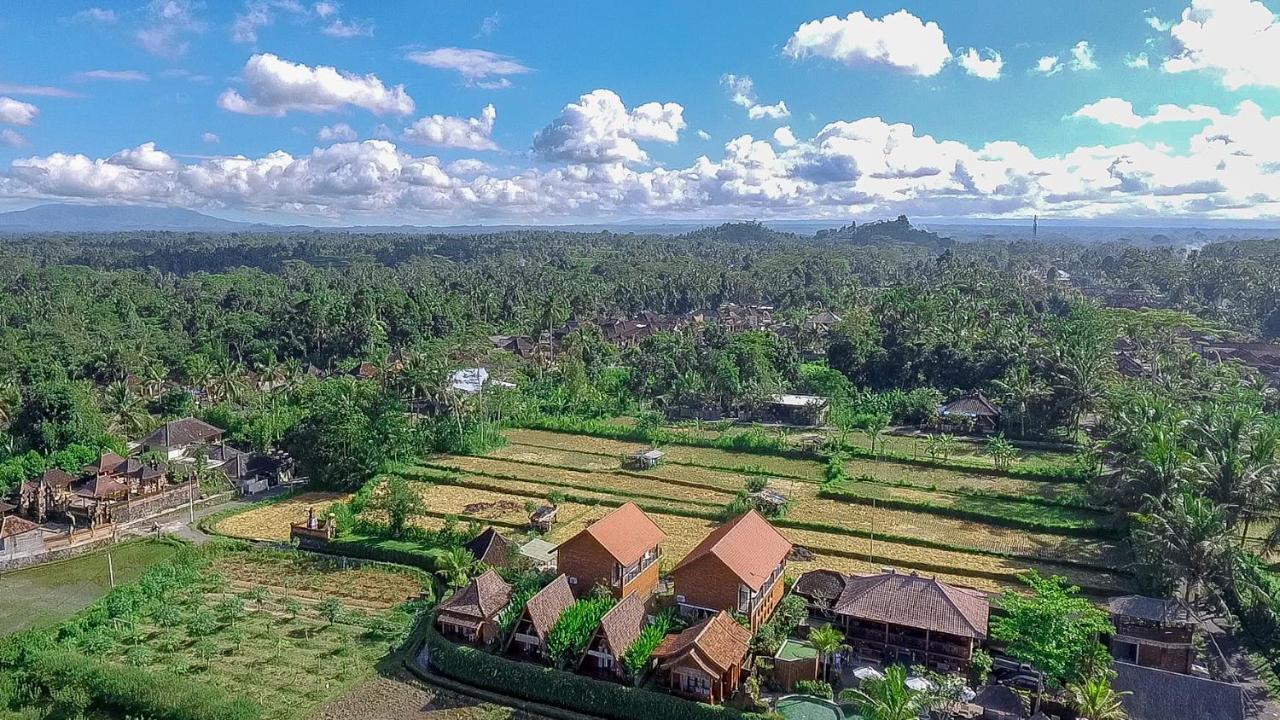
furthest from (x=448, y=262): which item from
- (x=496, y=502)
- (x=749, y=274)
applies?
(x=496, y=502)

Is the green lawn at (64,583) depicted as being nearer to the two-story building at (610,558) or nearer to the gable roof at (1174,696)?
the two-story building at (610,558)

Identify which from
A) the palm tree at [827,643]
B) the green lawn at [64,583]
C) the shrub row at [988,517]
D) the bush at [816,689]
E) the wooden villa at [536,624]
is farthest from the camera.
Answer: the shrub row at [988,517]

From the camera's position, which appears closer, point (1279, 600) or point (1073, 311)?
point (1279, 600)

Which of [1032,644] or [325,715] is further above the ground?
[1032,644]

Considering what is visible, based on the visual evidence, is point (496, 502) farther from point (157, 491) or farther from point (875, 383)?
point (875, 383)

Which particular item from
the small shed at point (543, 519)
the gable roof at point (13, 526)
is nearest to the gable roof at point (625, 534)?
the small shed at point (543, 519)

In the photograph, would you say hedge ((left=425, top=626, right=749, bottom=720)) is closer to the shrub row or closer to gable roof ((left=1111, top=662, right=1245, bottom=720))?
gable roof ((left=1111, top=662, right=1245, bottom=720))

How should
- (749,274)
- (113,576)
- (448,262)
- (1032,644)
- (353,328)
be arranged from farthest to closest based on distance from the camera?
(448,262) → (749,274) → (353,328) → (113,576) → (1032,644)
